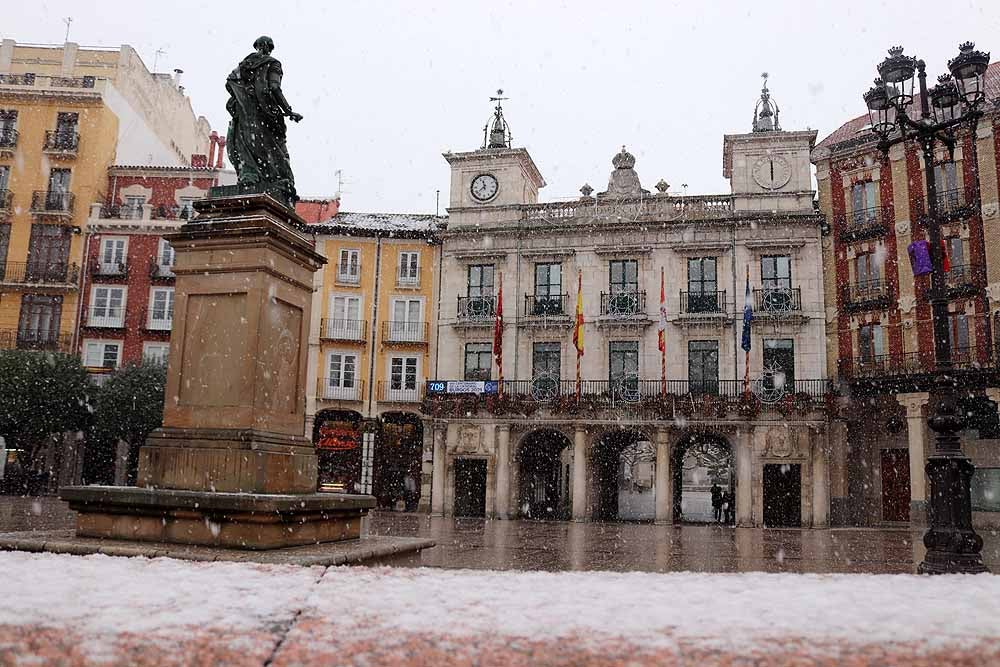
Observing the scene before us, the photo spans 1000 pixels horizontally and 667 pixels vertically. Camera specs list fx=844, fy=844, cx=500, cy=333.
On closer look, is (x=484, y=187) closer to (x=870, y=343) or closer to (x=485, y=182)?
(x=485, y=182)

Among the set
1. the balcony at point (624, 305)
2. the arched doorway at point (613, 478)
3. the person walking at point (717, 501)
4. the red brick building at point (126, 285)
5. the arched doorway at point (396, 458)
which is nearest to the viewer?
the person walking at point (717, 501)

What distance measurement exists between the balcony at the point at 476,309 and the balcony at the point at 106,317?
1546 cm

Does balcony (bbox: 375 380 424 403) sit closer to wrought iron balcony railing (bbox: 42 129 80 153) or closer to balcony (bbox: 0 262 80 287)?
balcony (bbox: 0 262 80 287)

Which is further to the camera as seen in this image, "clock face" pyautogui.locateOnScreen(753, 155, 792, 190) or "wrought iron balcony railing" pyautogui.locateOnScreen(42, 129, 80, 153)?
"wrought iron balcony railing" pyautogui.locateOnScreen(42, 129, 80, 153)

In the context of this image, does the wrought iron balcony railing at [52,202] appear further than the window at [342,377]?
Yes

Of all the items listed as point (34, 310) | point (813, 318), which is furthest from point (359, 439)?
point (813, 318)

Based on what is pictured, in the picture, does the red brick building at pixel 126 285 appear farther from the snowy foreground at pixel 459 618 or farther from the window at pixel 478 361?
the snowy foreground at pixel 459 618

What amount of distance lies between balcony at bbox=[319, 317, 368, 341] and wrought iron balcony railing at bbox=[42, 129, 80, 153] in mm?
14941

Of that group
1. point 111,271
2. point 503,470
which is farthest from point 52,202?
point 503,470

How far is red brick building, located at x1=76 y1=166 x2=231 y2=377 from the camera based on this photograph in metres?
37.8

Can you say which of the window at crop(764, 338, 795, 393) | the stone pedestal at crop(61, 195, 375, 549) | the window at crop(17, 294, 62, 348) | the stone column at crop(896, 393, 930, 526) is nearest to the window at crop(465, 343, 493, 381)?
the window at crop(764, 338, 795, 393)

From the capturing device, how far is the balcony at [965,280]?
1139 inches

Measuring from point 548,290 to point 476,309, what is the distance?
3.17m

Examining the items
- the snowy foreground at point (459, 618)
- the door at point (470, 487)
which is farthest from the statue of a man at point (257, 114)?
the door at point (470, 487)
